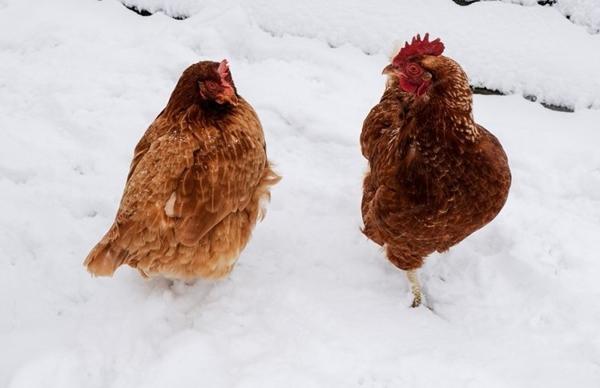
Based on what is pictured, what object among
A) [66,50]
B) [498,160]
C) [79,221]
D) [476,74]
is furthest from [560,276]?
[66,50]

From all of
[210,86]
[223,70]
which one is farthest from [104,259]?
[223,70]

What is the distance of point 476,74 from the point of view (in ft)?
14.5

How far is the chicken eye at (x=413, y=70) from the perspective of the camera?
2.59 meters

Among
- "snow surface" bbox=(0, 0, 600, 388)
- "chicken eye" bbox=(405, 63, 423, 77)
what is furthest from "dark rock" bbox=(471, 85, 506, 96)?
"chicken eye" bbox=(405, 63, 423, 77)

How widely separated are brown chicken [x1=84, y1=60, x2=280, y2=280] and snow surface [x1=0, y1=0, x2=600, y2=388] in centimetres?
37

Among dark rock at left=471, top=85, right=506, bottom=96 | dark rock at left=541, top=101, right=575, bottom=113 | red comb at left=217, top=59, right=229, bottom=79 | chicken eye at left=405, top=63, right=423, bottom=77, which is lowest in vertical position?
dark rock at left=471, top=85, right=506, bottom=96

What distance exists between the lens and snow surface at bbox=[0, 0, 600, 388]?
268cm

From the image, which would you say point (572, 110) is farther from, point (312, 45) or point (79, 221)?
point (79, 221)

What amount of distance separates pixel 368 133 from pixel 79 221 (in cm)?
187

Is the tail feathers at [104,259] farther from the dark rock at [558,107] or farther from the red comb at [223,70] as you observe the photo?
the dark rock at [558,107]

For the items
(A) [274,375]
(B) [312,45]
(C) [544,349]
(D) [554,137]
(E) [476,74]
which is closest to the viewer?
(A) [274,375]

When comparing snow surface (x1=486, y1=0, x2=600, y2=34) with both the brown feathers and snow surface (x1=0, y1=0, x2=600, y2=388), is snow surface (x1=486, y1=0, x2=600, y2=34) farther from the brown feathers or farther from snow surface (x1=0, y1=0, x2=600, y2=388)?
the brown feathers

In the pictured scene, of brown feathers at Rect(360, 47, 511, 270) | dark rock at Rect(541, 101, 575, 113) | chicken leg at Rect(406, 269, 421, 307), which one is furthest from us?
dark rock at Rect(541, 101, 575, 113)

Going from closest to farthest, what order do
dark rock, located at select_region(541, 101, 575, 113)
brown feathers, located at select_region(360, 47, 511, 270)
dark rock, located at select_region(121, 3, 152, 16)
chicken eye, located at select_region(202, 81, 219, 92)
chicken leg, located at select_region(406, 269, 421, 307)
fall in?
brown feathers, located at select_region(360, 47, 511, 270) → chicken eye, located at select_region(202, 81, 219, 92) → chicken leg, located at select_region(406, 269, 421, 307) → dark rock, located at select_region(541, 101, 575, 113) → dark rock, located at select_region(121, 3, 152, 16)
